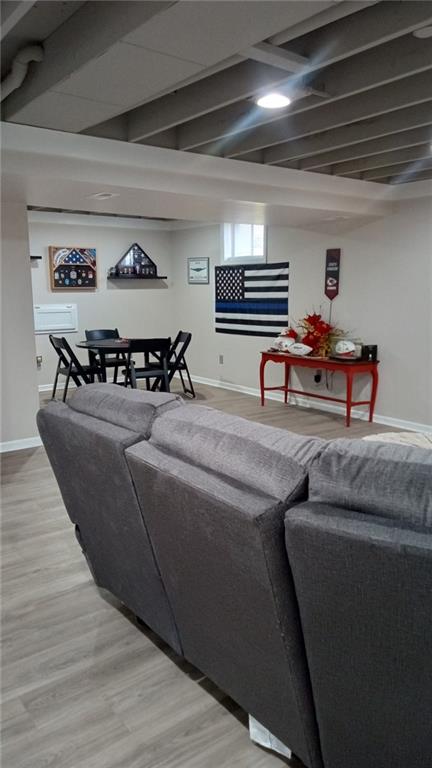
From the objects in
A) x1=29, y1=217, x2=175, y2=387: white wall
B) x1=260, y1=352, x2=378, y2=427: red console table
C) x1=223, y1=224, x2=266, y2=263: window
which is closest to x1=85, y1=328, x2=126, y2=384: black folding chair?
x1=29, y1=217, x2=175, y2=387: white wall

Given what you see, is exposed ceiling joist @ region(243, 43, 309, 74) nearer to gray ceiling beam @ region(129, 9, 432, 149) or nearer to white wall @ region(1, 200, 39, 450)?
gray ceiling beam @ region(129, 9, 432, 149)

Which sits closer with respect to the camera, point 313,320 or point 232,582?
point 232,582

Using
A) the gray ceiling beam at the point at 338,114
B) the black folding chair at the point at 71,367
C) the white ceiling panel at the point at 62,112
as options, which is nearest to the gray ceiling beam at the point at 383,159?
the gray ceiling beam at the point at 338,114

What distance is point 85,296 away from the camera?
7.50 metres

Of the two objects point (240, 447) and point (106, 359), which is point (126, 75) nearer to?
point (240, 447)

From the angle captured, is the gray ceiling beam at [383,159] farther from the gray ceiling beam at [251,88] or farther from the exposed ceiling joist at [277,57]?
the exposed ceiling joist at [277,57]

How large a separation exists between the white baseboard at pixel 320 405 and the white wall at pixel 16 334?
3.04 metres

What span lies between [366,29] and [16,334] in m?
3.54

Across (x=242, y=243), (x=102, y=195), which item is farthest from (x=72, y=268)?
(x=102, y=195)

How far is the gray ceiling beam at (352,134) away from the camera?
10.6 ft

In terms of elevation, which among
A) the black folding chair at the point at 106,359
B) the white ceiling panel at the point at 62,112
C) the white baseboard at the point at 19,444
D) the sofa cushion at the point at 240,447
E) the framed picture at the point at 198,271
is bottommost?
the white baseboard at the point at 19,444

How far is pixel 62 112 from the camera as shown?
2809 millimetres

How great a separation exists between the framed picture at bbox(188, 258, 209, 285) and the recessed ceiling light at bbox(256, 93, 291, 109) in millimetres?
4745

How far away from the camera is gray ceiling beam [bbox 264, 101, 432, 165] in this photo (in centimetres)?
322
